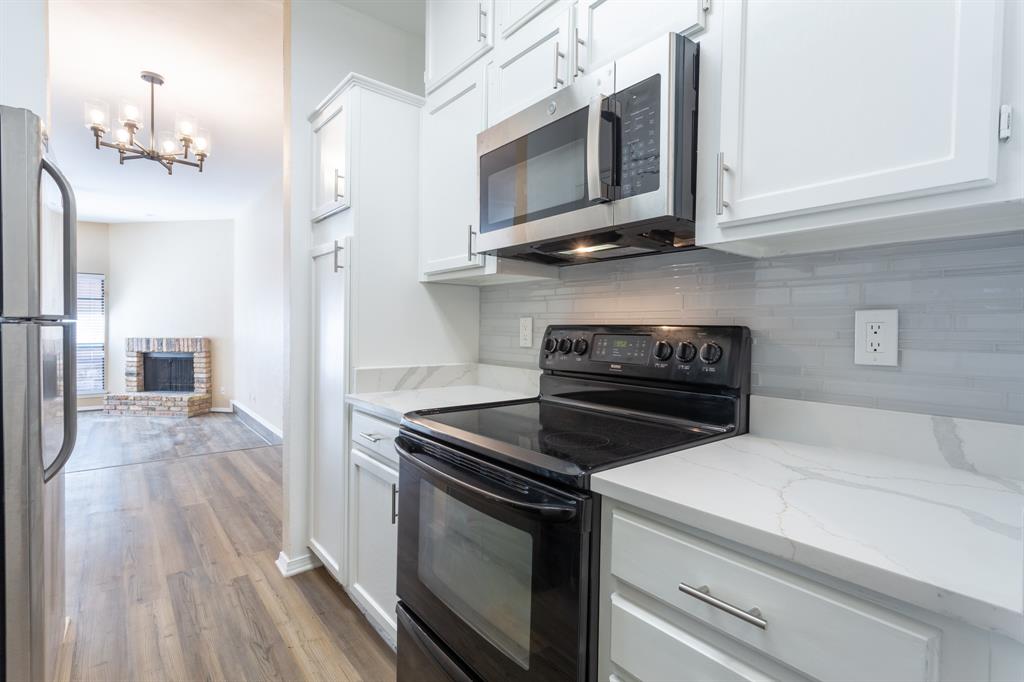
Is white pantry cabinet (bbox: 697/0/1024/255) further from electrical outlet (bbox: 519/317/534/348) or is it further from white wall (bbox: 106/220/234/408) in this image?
white wall (bbox: 106/220/234/408)

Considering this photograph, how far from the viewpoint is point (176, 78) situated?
3305 millimetres

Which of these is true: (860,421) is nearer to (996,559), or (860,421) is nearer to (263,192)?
(996,559)

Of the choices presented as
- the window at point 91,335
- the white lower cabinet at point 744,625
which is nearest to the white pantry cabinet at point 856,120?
the white lower cabinet at point 744,625

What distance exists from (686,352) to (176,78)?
12.6 ft

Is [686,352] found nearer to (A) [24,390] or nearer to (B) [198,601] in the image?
(A) [24,390]

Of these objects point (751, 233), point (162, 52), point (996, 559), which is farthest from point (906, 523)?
point (162, 52)

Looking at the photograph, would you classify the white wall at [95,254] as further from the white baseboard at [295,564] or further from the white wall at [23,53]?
the white wall at [23,53]

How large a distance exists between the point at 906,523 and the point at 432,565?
42.5 inches

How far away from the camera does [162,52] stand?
297cm

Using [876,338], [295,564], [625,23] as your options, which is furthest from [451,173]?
[295,564]

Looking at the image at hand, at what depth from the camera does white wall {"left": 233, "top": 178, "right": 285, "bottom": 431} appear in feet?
16.9

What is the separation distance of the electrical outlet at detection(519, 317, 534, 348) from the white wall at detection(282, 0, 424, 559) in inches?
41.8

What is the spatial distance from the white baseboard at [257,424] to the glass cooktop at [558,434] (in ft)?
13.4

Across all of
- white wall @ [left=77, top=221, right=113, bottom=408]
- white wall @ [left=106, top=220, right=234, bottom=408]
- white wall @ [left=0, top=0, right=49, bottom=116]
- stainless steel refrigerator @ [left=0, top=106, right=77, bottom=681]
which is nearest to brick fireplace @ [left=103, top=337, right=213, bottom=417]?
white wall @ [left=106, top=220, right=234, bottom=408]
